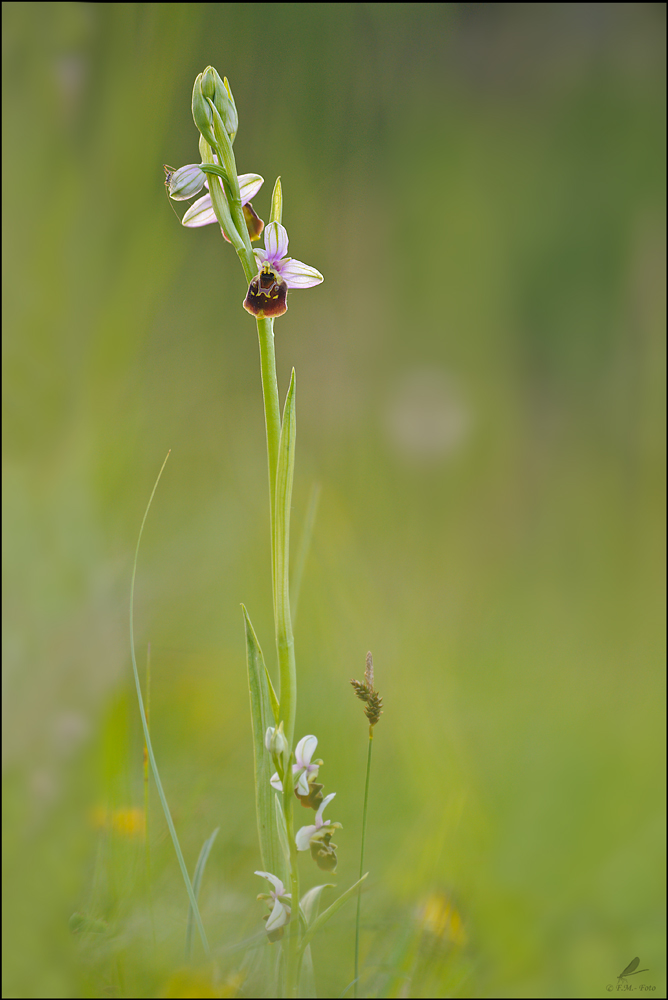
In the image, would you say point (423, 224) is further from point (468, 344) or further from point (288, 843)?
point (288, 843)

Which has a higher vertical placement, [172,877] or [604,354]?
[604,354]

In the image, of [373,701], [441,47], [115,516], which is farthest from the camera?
[441,47]

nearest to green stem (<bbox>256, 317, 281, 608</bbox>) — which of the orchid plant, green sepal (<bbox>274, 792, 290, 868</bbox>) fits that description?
the orchid plant

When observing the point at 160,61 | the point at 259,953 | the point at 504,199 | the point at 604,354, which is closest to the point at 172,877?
the point at 259,953

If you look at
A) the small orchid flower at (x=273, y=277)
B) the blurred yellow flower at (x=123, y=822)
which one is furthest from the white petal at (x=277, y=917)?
the small orchid flower at (x=273, y=277)

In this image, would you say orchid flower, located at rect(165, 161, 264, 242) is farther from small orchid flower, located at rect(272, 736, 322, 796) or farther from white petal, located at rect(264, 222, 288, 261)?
small orchid flower, located at rect(272, 736, 322, 796)

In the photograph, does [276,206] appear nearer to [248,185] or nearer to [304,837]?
[248,185]

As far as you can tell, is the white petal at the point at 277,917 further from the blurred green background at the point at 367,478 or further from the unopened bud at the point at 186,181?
the unopened bud at the point at 186,181

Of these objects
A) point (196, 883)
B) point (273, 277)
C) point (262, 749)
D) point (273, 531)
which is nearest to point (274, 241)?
point (273, 277)
